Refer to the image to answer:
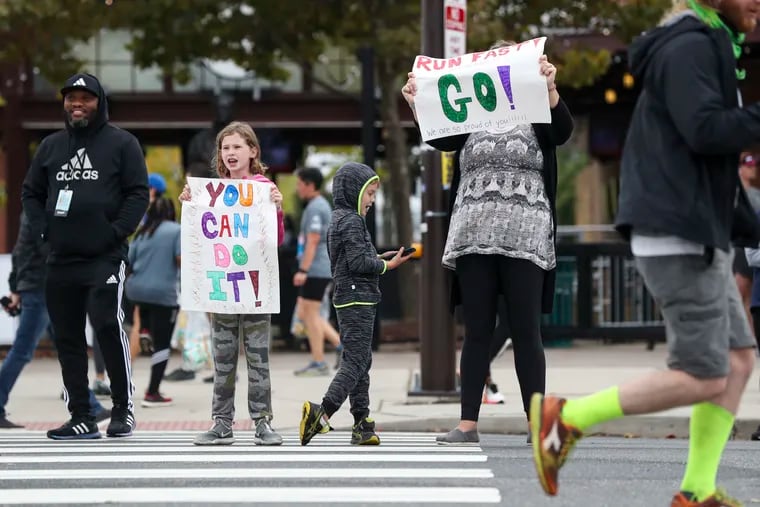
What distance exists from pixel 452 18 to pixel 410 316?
7556 millimetres

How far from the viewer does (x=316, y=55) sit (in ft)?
63.3

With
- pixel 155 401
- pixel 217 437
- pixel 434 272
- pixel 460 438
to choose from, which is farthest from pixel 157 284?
pixel 460 438

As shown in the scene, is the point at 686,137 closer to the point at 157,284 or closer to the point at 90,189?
the point at 90,189

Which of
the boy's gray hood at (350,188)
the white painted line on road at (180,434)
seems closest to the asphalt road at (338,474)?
the white painted line on road at (180,434)

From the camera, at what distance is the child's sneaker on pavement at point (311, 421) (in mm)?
6977

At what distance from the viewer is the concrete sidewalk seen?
9.20 metres

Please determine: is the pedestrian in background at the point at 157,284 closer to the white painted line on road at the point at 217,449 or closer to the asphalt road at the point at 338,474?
the asphalt road at the point at 338,474

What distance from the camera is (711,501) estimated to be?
482 cm

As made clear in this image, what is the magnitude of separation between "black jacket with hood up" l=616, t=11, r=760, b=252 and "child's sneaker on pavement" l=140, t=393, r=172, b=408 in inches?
243

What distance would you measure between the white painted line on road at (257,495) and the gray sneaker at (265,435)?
1749mm

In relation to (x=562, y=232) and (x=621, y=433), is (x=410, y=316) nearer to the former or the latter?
(x=562, y=232)

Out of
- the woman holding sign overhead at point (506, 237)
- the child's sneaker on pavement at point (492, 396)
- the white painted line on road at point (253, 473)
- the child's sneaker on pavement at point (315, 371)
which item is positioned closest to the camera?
the white painted line on road at point (253, 473)

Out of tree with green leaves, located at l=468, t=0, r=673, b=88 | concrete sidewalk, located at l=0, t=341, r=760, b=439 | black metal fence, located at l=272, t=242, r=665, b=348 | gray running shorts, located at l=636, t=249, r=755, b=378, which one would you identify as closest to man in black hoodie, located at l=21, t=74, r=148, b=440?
concrete sidewalk, located at l=0, t=341, r=760, b=439

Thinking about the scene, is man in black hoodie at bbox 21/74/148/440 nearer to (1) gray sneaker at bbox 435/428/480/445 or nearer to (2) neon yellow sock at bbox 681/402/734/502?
(1) gray sneaker at bbox 435/428/480/445
